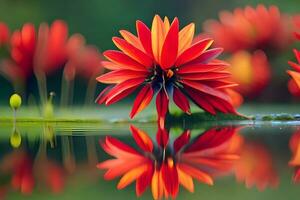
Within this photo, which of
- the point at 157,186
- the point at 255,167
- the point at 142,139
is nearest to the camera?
the point at 157,186

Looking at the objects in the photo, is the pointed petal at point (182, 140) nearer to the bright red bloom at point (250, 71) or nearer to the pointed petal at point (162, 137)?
the pointed petal at point (162, 137)

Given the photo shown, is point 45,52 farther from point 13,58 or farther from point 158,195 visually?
point 158,195

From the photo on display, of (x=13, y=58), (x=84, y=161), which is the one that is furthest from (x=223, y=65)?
(x=13, y=58)

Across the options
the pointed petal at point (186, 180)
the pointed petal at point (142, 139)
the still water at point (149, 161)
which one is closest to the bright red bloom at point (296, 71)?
the still water at point (149, 161)

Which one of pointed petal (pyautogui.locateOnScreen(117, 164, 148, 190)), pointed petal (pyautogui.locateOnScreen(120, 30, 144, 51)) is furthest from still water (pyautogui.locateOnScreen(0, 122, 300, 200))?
pointed petal (pyautogui.locateOnScreen(120, 30, 144, 51))

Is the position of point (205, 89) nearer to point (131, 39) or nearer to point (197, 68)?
point (197, 68)

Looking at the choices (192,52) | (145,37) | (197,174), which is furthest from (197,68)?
(197,174)

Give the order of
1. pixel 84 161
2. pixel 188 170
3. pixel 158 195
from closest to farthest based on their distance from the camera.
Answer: pixel 158 195 < pixel 188 170 < pixel 84 161

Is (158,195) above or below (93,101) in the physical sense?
below

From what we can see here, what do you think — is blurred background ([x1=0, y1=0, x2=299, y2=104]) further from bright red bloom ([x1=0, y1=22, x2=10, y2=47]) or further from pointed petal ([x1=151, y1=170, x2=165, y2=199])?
pointed petal ([x1=151, y1=170, x2=165, y2=199])
